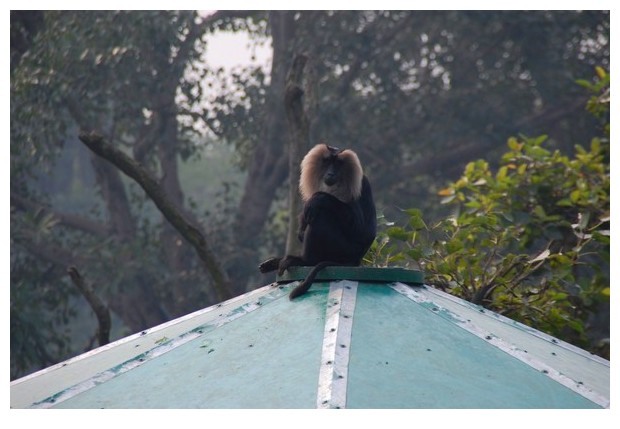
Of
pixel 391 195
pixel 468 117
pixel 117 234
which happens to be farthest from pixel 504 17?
pixel 117 234

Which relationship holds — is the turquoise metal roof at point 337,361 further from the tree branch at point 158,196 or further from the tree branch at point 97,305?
the tree branch at point 97,305

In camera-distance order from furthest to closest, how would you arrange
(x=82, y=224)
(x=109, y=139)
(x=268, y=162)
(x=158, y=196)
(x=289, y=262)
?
1. (x=268, y=162)
2. (x=82, y=224)
3. (x=109, y=139)
4. (x=158, y=196)
5. (x=289, y=262)

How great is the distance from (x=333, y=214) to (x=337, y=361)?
5.89 feet

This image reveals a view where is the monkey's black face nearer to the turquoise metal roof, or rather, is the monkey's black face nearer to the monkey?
the monkey

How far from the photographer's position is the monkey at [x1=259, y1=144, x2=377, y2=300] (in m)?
6.19

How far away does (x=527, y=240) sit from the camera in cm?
919

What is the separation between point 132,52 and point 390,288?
10.4 meters

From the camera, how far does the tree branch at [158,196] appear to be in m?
8.25

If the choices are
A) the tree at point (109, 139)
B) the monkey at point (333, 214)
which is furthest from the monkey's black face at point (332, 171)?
the tree at point (109, 139)

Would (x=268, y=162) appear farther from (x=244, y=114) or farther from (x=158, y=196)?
(x=158, y=196)

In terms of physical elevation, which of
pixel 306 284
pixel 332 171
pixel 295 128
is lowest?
pixel 306 284

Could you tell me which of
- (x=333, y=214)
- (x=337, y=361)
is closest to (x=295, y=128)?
(x=333, y=214)

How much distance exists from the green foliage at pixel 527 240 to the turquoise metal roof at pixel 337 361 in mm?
1755
